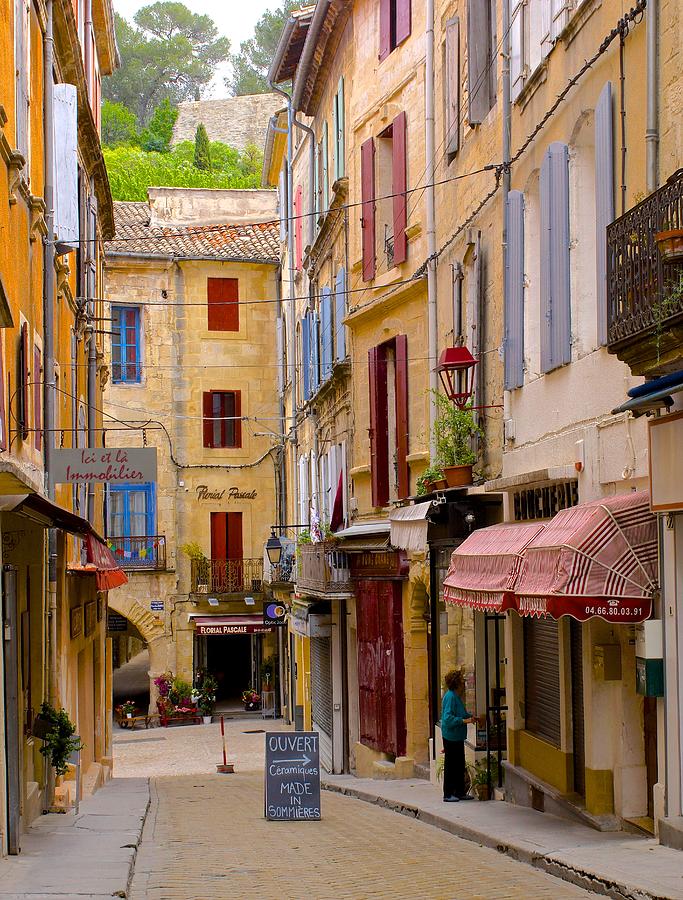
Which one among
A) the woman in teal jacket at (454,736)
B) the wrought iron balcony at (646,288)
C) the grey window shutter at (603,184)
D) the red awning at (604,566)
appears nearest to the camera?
the wrought iron balcony at (646,288)

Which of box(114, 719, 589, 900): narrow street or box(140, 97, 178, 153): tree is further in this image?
box(140, 97, 178, 153): tree

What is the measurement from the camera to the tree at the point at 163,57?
106375 millimetres

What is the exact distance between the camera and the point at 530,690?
1476 cm

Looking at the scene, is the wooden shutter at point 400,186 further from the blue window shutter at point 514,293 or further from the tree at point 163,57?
the tree at point 163,57

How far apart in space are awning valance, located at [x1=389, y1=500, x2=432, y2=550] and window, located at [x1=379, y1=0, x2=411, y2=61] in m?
7.73

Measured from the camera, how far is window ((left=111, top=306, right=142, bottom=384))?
132 feet

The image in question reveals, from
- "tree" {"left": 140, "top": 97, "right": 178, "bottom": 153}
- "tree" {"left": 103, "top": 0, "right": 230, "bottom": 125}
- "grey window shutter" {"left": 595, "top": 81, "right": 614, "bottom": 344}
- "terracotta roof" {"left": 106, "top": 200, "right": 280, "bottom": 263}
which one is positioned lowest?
"grey window shutter" {"left": 595, "top": 81, "right": 614, "bottom": 344}

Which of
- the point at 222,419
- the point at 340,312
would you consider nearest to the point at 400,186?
the point at 340,312

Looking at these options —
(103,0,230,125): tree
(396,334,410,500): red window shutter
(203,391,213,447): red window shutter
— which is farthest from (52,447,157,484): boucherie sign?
(103,0,230,125): tree

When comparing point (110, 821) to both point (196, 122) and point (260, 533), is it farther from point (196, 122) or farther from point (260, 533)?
point (196, 122)

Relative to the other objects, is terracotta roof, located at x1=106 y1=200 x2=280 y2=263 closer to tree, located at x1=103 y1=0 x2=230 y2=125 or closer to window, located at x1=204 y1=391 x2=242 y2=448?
window, located at x1=204 y1=391 x2=242 y2=448

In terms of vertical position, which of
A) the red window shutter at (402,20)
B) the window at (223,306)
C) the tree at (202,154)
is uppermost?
the tree at (202,154)

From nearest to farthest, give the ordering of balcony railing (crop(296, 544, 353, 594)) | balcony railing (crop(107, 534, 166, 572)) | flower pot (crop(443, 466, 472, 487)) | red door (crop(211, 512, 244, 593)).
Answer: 1. flower pot (crop(443, 466, 472, 487))
2. balcony railing (crop(296, 544, 353, 594))
3. balcony railing (crop(107, 534, 166, 572))
4. red door (crop(211, 512, 244, 593))

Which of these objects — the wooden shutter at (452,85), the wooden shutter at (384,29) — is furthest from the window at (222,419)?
the wooden shutter at (452,85)
